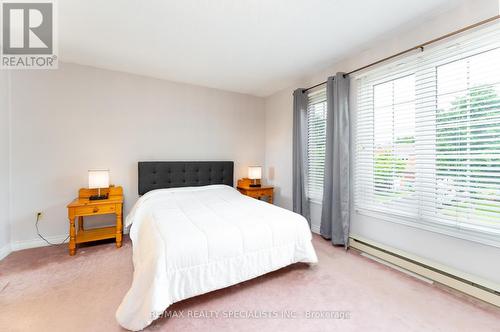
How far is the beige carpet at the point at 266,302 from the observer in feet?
4.92

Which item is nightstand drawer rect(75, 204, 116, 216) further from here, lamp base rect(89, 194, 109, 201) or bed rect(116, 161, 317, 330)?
bed rect(116, 161, 317, 330)

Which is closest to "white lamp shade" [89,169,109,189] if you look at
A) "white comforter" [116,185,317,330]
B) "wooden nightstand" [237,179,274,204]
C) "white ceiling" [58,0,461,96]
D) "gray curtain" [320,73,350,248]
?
"white comforter" [116,185,317,330]

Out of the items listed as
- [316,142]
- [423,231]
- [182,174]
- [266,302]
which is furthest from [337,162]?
[182,174]

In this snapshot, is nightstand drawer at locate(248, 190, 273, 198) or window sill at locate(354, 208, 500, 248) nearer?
window sill at locate(354, 208, 500, 248)

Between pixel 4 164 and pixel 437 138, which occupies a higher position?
pixel 437 138

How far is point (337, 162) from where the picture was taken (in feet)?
9.22

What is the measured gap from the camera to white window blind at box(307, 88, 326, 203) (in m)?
3.31

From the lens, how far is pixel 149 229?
1940 millimetres

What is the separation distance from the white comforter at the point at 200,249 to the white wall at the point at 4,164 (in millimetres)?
1651

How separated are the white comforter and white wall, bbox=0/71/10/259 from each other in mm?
1651

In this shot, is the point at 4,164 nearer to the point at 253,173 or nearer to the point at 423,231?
the point at 253,173

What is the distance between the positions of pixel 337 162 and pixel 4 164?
4214mm

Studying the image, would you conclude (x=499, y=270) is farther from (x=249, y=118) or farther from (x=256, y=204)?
(x=249, y=118)

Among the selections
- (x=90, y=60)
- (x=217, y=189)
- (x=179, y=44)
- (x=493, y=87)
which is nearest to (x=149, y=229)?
(x=217, y=189)
